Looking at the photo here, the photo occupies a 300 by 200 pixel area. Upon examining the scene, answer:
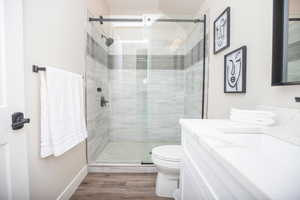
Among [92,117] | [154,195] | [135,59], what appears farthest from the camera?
[135,59]

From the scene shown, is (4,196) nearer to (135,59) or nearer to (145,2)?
(135,59)

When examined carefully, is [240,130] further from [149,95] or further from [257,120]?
[149,95]

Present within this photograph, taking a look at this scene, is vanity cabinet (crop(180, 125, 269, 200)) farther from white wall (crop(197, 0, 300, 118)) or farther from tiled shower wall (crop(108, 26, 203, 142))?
tiled shower wall (crop(108, 26, 203, 142))

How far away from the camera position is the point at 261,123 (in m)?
0.90

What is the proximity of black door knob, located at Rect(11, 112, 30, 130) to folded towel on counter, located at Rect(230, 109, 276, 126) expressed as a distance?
1.34m

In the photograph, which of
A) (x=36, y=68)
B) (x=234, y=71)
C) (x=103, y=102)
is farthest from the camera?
(x=103, y=102)

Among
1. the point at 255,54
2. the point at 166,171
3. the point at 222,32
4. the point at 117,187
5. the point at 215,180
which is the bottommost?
the point at 117,187

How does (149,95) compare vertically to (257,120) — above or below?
above

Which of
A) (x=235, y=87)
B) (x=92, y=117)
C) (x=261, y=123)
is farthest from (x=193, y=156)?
(x=92, y=117)

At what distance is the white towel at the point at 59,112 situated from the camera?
115cm

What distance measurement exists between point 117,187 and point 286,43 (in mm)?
1896

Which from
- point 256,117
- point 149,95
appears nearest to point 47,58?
point 256,117

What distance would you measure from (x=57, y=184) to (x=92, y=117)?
102 cm

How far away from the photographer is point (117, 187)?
1747mm
